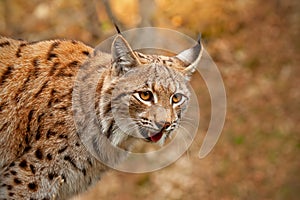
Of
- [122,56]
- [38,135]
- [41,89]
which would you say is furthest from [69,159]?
[122,56]

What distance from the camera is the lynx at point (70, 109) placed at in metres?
5.30

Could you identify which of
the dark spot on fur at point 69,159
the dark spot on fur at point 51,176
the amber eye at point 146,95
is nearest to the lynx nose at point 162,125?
the amber eye at point 146,95

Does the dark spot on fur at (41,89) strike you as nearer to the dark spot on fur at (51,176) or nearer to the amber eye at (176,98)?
the dark spot on fur at (51,176)

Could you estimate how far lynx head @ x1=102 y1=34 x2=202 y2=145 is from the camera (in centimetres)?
521

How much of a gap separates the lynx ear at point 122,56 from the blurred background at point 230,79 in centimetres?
603

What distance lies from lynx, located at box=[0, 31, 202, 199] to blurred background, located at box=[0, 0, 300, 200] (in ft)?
18.5

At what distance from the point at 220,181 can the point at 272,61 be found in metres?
3.30

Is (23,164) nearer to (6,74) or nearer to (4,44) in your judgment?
(6,74)

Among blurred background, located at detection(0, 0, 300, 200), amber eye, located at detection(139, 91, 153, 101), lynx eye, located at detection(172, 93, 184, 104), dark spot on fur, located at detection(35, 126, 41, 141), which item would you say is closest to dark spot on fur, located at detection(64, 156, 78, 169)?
dark spot on fur, located at detection(35, 126, 41, 141)

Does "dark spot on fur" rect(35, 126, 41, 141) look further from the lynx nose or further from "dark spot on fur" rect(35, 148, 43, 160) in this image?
the lynx nose

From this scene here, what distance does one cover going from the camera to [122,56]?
207 inches

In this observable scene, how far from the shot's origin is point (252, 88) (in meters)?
13.6

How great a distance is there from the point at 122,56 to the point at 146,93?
36 centimetres

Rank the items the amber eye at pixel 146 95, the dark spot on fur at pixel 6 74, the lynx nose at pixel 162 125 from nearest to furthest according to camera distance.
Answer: the lynx nose at pixel 162 125, the amber eye at pixel 146 95, the dark spot on fur at pixel 6 74
